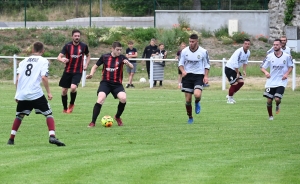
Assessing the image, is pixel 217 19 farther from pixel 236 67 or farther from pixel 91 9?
pixel 236 67

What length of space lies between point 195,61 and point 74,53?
3.83m

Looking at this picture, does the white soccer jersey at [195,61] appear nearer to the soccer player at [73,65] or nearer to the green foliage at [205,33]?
the soccer player at [73,65]

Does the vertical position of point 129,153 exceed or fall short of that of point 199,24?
it falls short

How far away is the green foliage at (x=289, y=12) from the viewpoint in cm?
3791

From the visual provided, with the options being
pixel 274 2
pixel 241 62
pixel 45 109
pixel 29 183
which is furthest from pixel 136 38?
pixel 29 183

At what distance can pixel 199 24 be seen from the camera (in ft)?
135

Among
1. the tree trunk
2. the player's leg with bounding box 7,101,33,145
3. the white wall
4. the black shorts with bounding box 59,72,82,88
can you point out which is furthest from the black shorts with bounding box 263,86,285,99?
the tree trunk

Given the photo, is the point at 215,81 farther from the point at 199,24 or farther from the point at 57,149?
the point at 57,149

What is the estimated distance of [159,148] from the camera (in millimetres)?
12398

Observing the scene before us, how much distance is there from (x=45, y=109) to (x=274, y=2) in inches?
1148

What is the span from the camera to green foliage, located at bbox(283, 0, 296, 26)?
124 ft

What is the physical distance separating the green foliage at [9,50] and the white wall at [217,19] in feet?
28.8

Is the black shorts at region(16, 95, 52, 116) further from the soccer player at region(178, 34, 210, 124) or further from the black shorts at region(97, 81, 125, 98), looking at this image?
the soccer player at region(178, 34, 210, 124)

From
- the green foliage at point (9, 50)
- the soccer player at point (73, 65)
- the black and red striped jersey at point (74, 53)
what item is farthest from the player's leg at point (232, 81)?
the green foliage at point (9, 50)
